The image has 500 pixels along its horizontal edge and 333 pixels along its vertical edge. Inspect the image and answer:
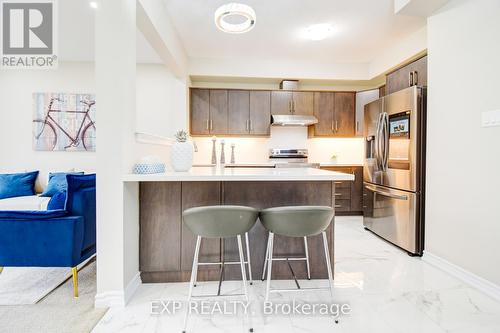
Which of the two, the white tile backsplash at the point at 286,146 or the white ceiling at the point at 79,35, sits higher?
the white ceiling at the point at 79,35

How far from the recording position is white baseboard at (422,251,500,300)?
205cm

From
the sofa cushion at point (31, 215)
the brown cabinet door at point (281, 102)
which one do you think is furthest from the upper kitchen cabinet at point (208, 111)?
the sofa cushion at point (31, 215)

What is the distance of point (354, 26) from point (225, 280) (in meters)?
3.40

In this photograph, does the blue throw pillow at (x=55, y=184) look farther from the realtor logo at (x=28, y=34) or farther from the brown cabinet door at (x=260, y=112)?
the brown cabinet door at (x=260, y=112)

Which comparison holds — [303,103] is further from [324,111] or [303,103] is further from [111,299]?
[111,299]

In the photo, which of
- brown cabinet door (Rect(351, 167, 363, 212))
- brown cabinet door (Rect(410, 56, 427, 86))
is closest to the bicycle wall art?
brown cabinet door (Rect(351, 167, 363, 212))

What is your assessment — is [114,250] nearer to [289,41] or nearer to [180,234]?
[180,234]

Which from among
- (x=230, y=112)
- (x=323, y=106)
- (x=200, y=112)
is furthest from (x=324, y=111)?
(x=200, y=112)

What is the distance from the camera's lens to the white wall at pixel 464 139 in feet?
6.86

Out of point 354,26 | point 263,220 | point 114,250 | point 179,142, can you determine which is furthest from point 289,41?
point 114,250

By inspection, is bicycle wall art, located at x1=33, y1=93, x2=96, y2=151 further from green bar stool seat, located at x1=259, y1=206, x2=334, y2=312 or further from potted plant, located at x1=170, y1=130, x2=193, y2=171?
green bar stool seat, located at x1=259, y1=206, x2=334, y2=312

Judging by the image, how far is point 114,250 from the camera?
188 centimetres

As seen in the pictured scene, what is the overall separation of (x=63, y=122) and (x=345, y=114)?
4858mm

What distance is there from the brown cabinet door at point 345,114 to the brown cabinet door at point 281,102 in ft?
2.85
